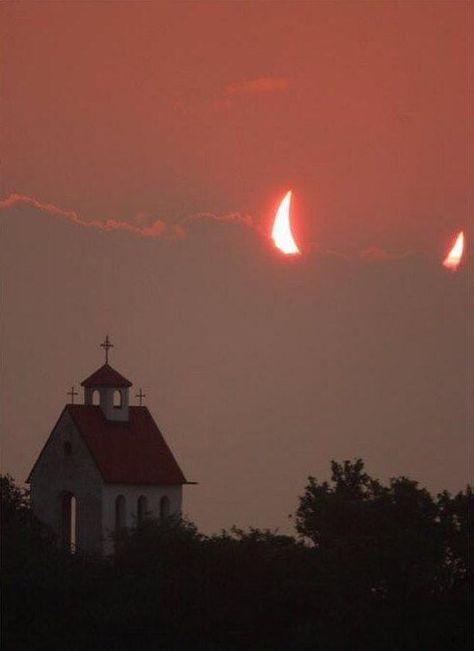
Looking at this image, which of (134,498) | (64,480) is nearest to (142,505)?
(134,498)

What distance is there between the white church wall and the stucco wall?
0.25 meters

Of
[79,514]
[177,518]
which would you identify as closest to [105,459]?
[79,514]

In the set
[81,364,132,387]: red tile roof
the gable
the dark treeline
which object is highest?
[81,364,132,387]: red tile roof

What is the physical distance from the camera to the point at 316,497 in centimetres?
9194

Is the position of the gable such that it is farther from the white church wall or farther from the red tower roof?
the white church wall

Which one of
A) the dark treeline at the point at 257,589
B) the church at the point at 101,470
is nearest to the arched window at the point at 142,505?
the church at the point at 101,470

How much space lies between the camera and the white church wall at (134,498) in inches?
4006

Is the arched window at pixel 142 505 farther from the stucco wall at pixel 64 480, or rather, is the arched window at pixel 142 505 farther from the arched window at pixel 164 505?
the stucco wall at pixel 64 480

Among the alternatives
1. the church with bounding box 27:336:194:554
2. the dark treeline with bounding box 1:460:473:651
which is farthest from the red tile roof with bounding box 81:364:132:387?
the dark treeline with bounding box 1:460:473:651

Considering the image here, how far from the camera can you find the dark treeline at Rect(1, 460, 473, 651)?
76625 millimetres

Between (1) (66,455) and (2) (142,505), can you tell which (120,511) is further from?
(1) (66,455)

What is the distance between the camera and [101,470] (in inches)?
4026

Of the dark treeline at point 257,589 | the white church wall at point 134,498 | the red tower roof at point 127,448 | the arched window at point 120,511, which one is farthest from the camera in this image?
the red tower roof at point 127,448

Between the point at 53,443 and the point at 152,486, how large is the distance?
10.1 feet
